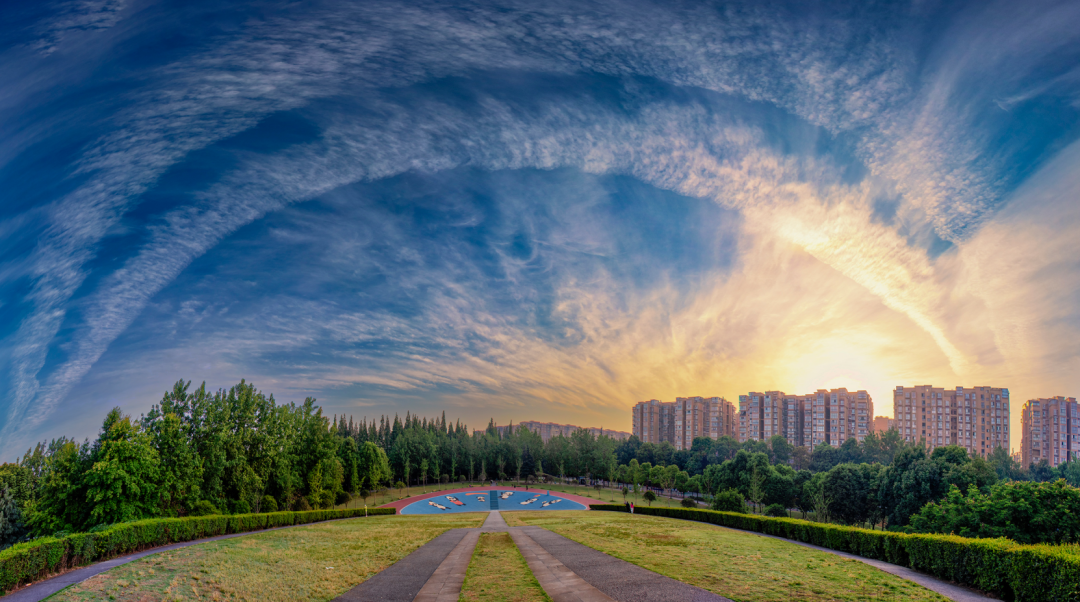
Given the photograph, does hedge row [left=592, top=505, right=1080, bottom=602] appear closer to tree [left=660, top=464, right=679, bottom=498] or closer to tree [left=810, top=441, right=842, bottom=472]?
tree [left=660, top=464, right=679, bottom=498]

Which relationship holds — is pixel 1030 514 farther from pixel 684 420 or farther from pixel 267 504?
pixel 684 420

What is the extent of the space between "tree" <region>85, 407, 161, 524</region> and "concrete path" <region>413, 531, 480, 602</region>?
813 inches

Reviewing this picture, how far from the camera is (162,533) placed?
2681 cm

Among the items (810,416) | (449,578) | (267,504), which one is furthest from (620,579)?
(810,416)

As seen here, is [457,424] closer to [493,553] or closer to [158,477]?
[158,477]

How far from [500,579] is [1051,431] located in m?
138

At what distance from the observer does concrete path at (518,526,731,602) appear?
1457 centimetres

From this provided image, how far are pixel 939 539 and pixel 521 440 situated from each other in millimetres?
90534

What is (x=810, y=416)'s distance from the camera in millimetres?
132250

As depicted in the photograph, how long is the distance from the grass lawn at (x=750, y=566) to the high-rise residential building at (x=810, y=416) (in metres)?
114

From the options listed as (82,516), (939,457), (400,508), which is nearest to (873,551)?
(939,457)

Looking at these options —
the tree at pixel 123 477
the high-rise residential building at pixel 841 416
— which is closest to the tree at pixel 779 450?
the high-rise residential building at pixel 841 416

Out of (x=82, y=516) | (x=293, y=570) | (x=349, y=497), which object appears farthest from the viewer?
(x=349, y=497)

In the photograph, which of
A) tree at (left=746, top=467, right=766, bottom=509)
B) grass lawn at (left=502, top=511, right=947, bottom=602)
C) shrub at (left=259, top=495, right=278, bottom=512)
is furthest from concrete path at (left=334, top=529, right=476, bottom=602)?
tree at (left=746, top=467, right=766, bottom=509)
